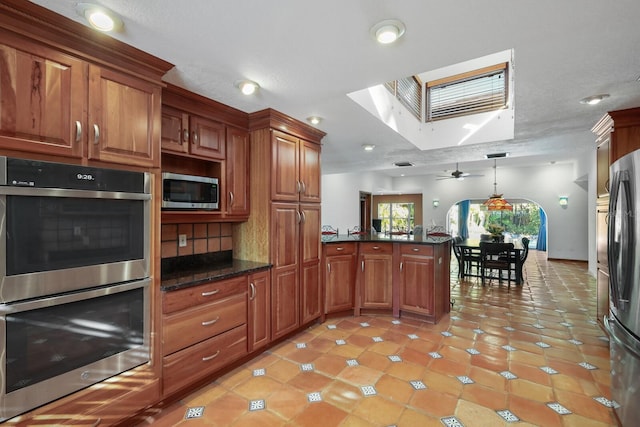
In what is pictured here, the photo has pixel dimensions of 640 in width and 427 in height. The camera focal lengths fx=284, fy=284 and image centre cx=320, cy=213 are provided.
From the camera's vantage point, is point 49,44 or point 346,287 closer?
point 49,44

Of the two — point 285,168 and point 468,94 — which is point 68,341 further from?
point 468,94

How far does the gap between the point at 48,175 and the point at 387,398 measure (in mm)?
2458

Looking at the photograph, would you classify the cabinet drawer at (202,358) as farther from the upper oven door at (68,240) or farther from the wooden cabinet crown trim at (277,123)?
the wooden cabinet crown trim at (277,123)

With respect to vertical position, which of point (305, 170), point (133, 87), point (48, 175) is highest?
point (133, 87)

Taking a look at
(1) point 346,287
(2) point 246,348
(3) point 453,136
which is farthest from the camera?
(3) point 453,136

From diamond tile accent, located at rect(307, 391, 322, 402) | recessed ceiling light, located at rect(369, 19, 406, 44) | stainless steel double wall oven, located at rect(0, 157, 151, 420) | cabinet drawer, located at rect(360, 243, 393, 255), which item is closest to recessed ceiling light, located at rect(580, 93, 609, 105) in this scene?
recessed ceiling light, located at rect(369, 19, 406, 44)

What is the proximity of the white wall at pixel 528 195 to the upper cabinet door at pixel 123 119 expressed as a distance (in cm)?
637

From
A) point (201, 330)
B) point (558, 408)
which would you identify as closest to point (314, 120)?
point (201, 330)

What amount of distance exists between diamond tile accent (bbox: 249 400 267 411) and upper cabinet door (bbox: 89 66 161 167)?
175 centimetres

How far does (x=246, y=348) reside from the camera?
8.12 ft

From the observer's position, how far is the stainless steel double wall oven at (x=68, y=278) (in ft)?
4.32

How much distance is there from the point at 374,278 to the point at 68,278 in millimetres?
3073

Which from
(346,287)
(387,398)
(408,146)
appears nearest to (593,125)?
(408,146)

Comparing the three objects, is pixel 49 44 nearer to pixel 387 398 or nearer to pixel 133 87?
pixel 133 87
